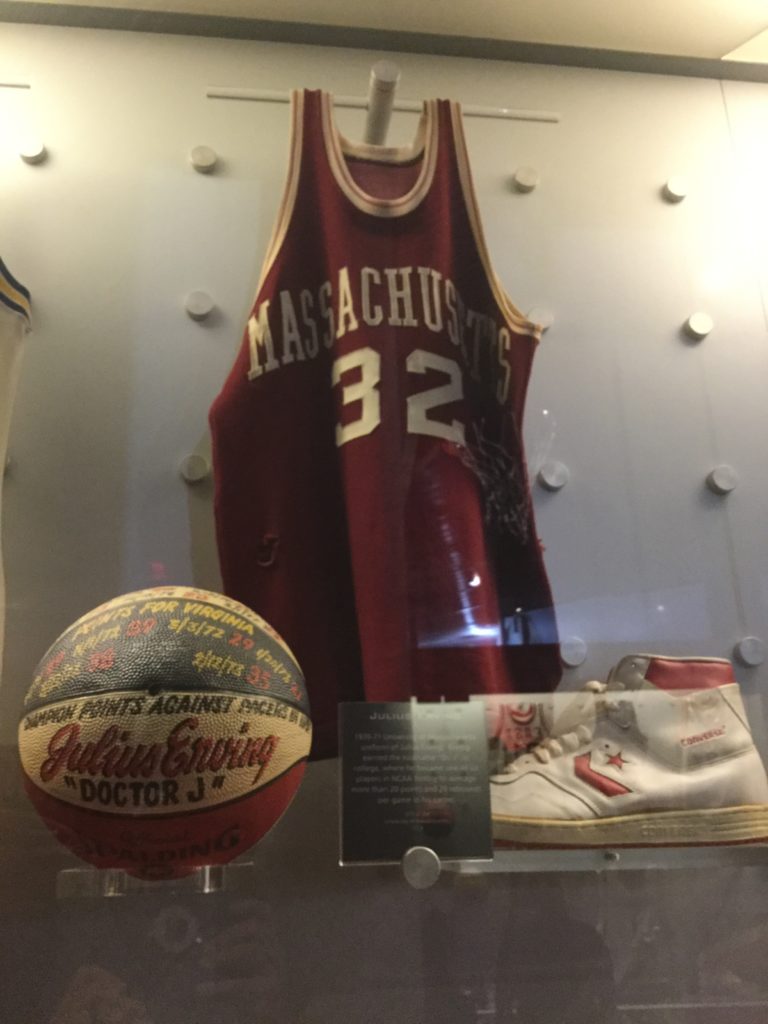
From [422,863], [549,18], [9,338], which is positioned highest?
[549,18]

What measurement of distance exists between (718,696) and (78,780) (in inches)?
24.2

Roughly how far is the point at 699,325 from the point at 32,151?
0.83 m

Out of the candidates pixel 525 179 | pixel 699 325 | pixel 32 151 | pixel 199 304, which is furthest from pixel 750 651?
pixel 32 151

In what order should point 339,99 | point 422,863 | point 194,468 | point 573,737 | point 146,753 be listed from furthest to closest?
point 339,99, point 194,468, point 573,737, point 422,863, point 146,753

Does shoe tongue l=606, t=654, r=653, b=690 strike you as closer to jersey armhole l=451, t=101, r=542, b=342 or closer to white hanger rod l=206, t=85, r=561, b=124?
jersey armhole l=451, t=101, r=542, b=342

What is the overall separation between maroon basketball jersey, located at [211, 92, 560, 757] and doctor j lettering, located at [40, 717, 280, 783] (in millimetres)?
200

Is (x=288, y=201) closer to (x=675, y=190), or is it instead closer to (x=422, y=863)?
(x=675, y=190)

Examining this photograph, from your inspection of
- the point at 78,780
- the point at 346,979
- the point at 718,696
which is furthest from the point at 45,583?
the point at 718,696

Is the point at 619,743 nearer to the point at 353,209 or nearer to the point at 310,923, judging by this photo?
the point at 310,923

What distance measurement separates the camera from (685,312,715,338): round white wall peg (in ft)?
3.68

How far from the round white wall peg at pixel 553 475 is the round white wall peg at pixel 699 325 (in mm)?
252

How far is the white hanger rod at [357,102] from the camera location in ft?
3.60

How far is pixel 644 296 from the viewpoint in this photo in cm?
114

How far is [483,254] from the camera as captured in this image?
3.47 feet
